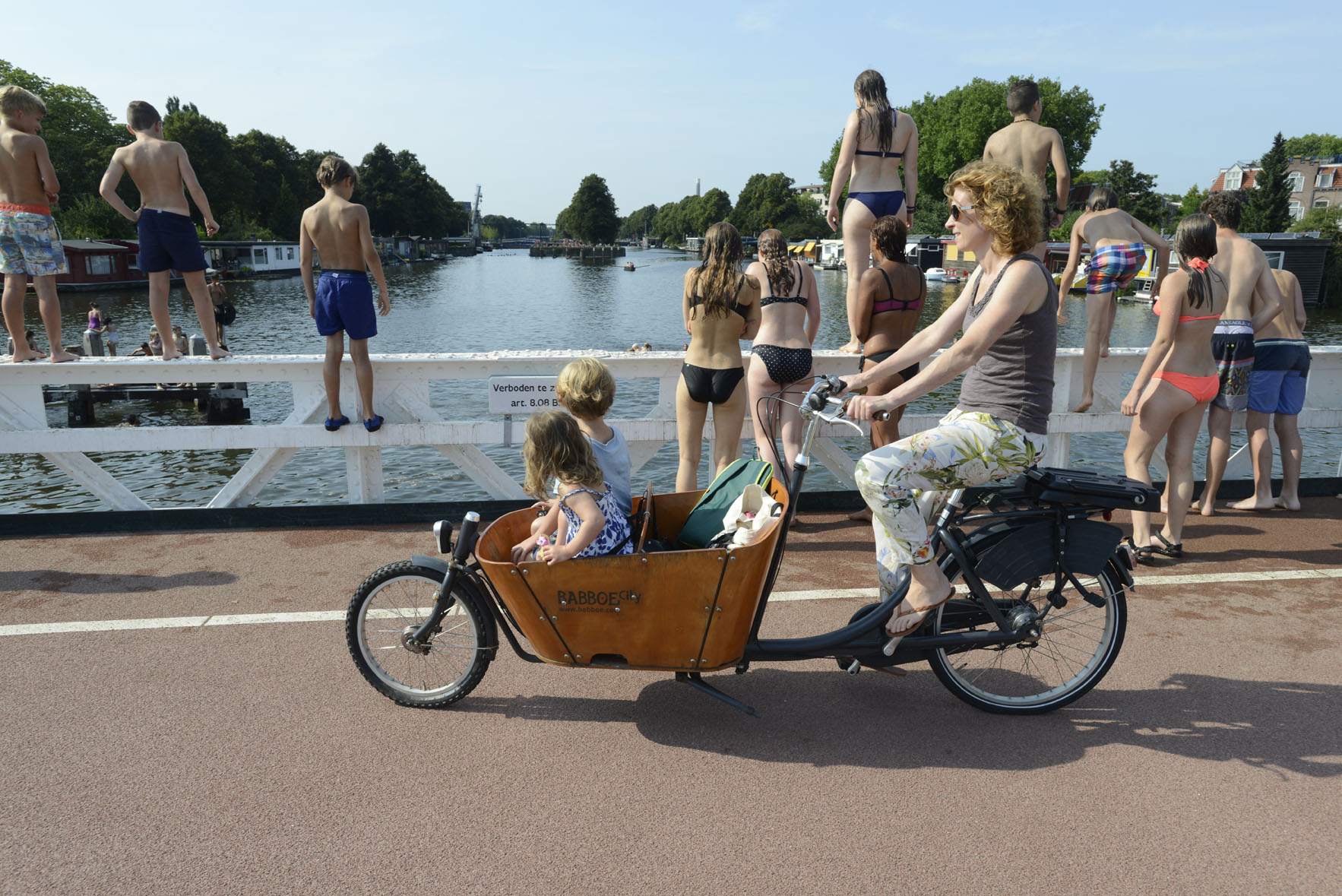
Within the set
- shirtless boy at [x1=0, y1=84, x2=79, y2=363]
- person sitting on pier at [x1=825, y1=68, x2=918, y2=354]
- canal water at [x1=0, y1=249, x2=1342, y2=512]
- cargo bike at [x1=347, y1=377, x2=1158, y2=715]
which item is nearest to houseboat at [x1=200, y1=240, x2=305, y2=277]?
canal water at [x1=0, y1=249, x2=1342, y2=512]

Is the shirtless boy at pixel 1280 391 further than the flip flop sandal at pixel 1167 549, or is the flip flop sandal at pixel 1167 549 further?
the shirtless boy at pixel 1280 391

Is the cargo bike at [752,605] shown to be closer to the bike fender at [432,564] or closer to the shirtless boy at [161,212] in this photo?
the bike fender at [432,564]

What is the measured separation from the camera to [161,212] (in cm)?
716

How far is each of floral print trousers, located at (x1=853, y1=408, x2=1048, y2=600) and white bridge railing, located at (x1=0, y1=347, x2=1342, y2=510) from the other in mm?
3114

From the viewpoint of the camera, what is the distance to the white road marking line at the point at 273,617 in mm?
4441

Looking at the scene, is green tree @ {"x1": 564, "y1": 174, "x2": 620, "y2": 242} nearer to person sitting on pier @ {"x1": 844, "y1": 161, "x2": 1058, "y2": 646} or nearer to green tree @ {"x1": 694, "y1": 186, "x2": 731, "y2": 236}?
green tree @ {"x1": 694, "y1": 186, "x2": 731, "y2": 236}

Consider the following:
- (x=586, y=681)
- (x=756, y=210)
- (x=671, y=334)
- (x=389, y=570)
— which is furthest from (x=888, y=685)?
(x=756, y=210)

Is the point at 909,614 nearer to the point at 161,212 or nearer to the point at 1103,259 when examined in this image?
the point at 1103,259

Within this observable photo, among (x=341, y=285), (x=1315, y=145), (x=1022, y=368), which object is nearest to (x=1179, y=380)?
(x=1022, y=368)

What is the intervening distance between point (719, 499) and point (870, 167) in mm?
3869

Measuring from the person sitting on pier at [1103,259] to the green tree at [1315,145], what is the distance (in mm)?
146366

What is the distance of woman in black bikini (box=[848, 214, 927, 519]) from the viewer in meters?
5.81

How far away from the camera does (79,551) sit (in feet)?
18.4

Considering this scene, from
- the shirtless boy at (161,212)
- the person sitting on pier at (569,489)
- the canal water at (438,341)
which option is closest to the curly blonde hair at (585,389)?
the person sitting on pier at (569,489)
